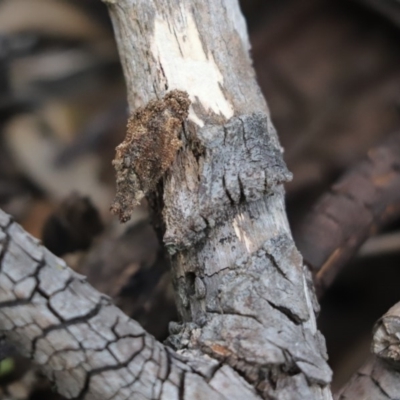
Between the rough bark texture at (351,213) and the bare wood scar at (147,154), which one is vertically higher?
the rough bark texture at (351,213)

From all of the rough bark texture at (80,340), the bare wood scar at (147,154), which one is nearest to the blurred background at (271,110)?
the bare wood scar at (147,154)

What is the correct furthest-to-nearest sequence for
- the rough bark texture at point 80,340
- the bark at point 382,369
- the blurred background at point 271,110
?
Answer: 1. the blurred background at point 271,110
2. the bark at point 382,369
3. the rough bark texture at point 80,340

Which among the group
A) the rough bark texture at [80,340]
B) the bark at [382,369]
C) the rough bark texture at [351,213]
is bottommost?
the rough bark texture at [80,340]

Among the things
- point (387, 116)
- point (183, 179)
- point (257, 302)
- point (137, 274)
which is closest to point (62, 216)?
point (137, 274)

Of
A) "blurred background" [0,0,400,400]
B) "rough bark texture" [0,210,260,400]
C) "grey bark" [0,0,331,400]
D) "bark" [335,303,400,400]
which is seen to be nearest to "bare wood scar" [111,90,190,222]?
"grey bark" [0,0,331,400]

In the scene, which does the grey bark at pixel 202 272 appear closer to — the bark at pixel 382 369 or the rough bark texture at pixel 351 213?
the bark at pixel 382 369

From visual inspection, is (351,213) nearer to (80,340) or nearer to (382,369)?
(382,369)
